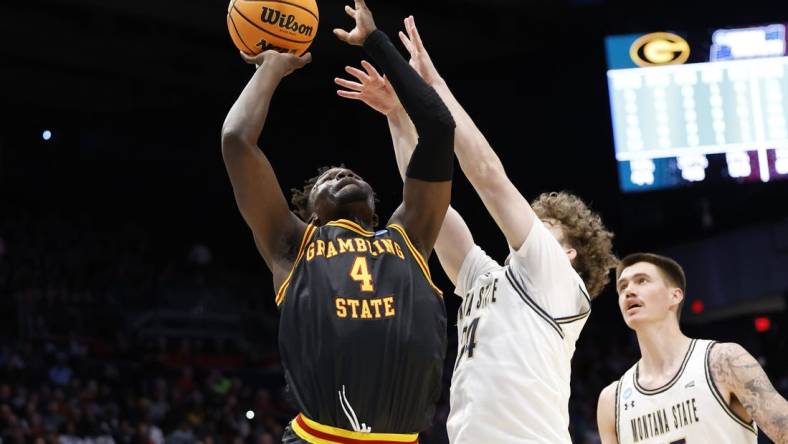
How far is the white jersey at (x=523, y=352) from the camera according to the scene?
3.98 metres

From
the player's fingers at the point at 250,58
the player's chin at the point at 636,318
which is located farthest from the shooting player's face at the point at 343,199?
the player's chin at the point at 636,318

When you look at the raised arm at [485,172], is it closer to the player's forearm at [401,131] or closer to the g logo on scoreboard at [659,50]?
the player's forearm at [401,131]

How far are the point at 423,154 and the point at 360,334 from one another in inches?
25.0

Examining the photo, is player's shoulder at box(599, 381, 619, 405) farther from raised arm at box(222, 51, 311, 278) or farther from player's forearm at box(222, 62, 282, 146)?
player's forearm at box(222, 62, 282, 146)

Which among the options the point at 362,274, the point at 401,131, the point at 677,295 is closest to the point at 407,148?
the point at 401,131

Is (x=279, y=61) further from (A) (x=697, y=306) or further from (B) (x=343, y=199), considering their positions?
(A) (x=697, y=306)

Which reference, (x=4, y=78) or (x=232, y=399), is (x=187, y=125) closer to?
(x=4, y=78)

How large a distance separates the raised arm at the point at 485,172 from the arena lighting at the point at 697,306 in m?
16.4

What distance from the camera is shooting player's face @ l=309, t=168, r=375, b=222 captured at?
3.64 metres

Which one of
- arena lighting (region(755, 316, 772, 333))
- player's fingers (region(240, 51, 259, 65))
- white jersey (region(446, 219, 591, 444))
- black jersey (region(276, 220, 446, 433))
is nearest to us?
black jersey (region(276, 220, 446, 433))

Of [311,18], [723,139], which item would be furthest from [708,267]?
[311,18]

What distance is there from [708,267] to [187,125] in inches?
371

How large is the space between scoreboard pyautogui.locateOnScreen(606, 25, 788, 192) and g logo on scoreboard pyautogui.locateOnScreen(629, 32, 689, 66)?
0.09 metres

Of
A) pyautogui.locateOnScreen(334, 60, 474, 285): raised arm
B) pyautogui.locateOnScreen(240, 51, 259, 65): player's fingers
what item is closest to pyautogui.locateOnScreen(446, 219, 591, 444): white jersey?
pyautogui.locateOnScreen(334, 60, 474, 285): raised arm
